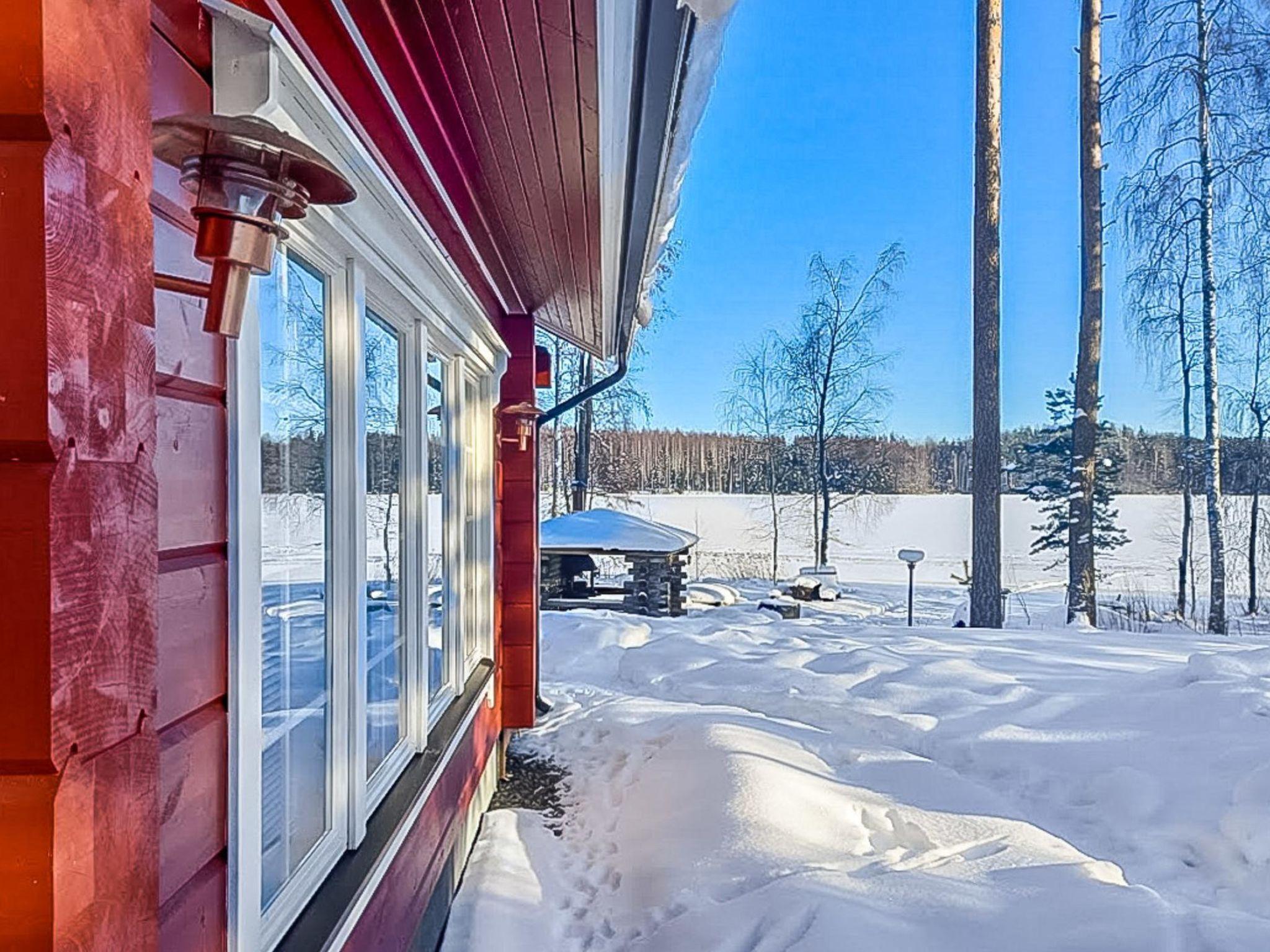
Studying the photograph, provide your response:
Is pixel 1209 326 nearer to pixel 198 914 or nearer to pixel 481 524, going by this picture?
pixel 481 524

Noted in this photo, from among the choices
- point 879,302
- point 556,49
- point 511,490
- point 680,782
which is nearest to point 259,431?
point 556,49

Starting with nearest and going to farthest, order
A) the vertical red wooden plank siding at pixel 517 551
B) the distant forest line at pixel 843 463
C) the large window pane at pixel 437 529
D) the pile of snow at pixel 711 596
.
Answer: the large window pane at pixel 437 529
the vertical red wooden plank siding at pixel 517 551
the pile of snow at pixel 711 596
the distant forest line at pixel 843 463

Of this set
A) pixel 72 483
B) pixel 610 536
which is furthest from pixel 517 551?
pixel 610 536

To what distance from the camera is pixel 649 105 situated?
1.54 meters

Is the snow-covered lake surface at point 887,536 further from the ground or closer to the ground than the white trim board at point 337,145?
closer to the ground

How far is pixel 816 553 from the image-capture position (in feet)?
46.5

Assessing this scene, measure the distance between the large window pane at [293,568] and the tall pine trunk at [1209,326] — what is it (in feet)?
32.1

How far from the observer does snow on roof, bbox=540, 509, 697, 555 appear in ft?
27.3

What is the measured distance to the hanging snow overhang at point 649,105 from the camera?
1229 mm

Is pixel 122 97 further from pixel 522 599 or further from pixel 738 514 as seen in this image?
pixel 738 514

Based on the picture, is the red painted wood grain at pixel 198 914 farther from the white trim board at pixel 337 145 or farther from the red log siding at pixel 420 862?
the white trim board at pixel 337 145

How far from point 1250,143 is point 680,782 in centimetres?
929

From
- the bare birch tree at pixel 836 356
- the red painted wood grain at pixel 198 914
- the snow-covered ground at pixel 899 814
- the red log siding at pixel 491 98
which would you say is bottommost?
the snow-covered ground at pixel 899 814

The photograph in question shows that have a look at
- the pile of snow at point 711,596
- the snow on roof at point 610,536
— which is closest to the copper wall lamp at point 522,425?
the snow on roof at point 610,536
